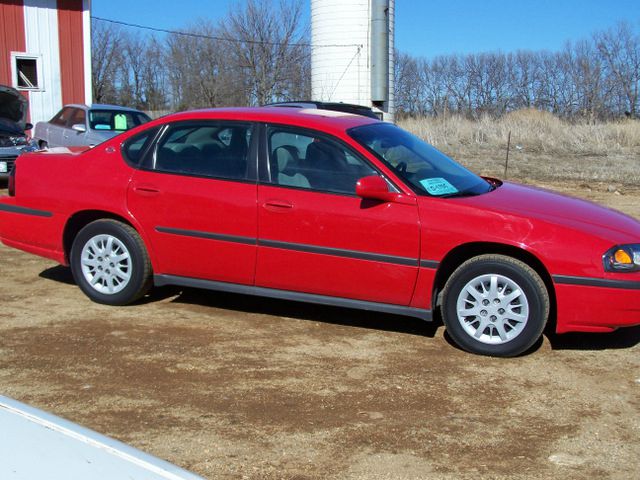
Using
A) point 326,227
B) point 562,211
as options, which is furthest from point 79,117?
point 562,211

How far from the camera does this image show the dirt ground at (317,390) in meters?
3.64

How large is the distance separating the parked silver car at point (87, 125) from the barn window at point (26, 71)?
14.3ft

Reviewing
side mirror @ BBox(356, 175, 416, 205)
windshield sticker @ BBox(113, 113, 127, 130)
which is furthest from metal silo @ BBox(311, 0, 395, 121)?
side mirror @ BBox(356, 175, 416, 205)

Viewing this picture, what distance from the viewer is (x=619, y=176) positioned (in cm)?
1670

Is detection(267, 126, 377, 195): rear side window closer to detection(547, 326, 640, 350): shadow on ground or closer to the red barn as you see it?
detection(547, 326, 640, 350): shadow on ground

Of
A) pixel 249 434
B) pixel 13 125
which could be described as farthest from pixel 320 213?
pixel 13 125

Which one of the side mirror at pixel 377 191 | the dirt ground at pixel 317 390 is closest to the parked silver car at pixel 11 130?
the dirt ground at pixel 317 390

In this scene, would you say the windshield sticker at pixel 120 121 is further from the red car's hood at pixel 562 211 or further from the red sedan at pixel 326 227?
the red car's hood at pixel 562 211

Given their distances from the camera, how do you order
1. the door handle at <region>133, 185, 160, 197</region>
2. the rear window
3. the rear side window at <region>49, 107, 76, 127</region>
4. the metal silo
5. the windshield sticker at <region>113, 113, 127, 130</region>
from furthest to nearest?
the metal silo → the rear side window at <region>49, 107, 76, 127</region> → the windshield sticker at <region>113, 113, 127, 130</region> → the rear window → the door handle at <region>133, 185, 160, 197</region>

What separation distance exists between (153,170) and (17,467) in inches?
161

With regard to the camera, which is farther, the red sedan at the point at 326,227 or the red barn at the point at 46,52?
the red barn at the point at 46,52

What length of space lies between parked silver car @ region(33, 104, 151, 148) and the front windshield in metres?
8.85

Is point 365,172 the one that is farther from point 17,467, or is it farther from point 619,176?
point 619,176

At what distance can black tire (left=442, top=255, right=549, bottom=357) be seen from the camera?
4.96 metres
